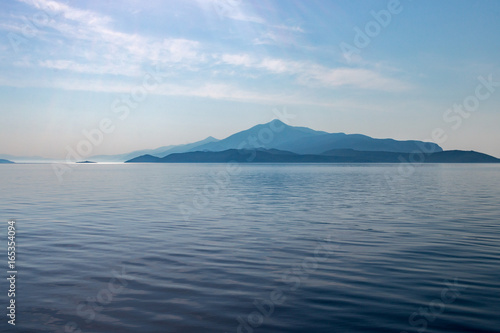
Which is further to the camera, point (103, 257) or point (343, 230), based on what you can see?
point (343, 230)

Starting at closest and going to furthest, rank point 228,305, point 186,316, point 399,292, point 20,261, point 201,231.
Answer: point 186,316
point 228,305
point 399,292
point 20,261
point 201,231

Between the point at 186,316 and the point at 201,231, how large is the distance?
13.0m

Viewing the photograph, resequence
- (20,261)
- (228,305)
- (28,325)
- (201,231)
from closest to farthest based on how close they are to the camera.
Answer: (28,325) → (228,305) → (20,261) → (201,231)

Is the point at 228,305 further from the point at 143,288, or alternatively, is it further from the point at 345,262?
the point at 345,262

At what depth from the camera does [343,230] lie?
23.0 meters

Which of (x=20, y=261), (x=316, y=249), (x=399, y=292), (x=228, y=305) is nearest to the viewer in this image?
(x=228, y=305)

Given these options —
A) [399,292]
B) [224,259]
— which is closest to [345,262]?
[399,292]

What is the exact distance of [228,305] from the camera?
10688 millimetres

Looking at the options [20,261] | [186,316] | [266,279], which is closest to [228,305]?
[186,316]

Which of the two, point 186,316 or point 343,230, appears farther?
point 343,230

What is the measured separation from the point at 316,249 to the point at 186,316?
9220mm

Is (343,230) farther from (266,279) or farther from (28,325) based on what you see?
(28,325)

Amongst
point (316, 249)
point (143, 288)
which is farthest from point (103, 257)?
point (316, 249)

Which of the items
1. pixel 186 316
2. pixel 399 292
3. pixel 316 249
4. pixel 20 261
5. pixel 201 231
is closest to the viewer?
pixel 186 316
